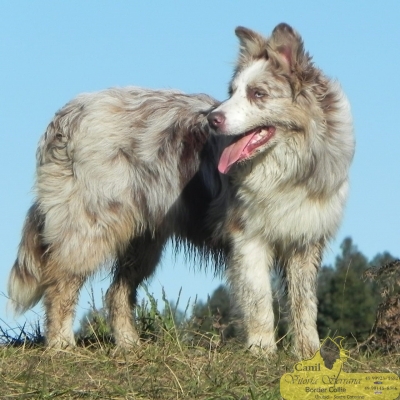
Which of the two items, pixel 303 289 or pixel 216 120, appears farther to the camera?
pixel 303 289

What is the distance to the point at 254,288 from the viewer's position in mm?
7516

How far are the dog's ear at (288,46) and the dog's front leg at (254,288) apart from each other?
1.35 m

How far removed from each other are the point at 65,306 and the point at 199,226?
1259mm

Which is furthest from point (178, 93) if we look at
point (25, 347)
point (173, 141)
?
point (25, 347)

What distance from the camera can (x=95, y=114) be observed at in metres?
8.11

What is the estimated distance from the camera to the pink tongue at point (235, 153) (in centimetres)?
724

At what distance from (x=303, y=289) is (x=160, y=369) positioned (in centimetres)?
186

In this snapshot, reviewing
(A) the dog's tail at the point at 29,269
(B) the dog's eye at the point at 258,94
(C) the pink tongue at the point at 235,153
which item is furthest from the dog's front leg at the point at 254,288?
(A) the dog's tail at the point at 29,269

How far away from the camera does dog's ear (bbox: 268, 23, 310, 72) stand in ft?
24.0

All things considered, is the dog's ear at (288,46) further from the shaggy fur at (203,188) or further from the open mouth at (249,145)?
the open mouth at (249,145)

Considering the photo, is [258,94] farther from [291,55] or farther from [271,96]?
[291,55]

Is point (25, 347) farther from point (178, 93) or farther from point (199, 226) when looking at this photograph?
point (178, 93)

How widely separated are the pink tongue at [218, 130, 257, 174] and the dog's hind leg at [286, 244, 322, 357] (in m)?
0.94

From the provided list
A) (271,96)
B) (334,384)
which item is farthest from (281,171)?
(334,384)
